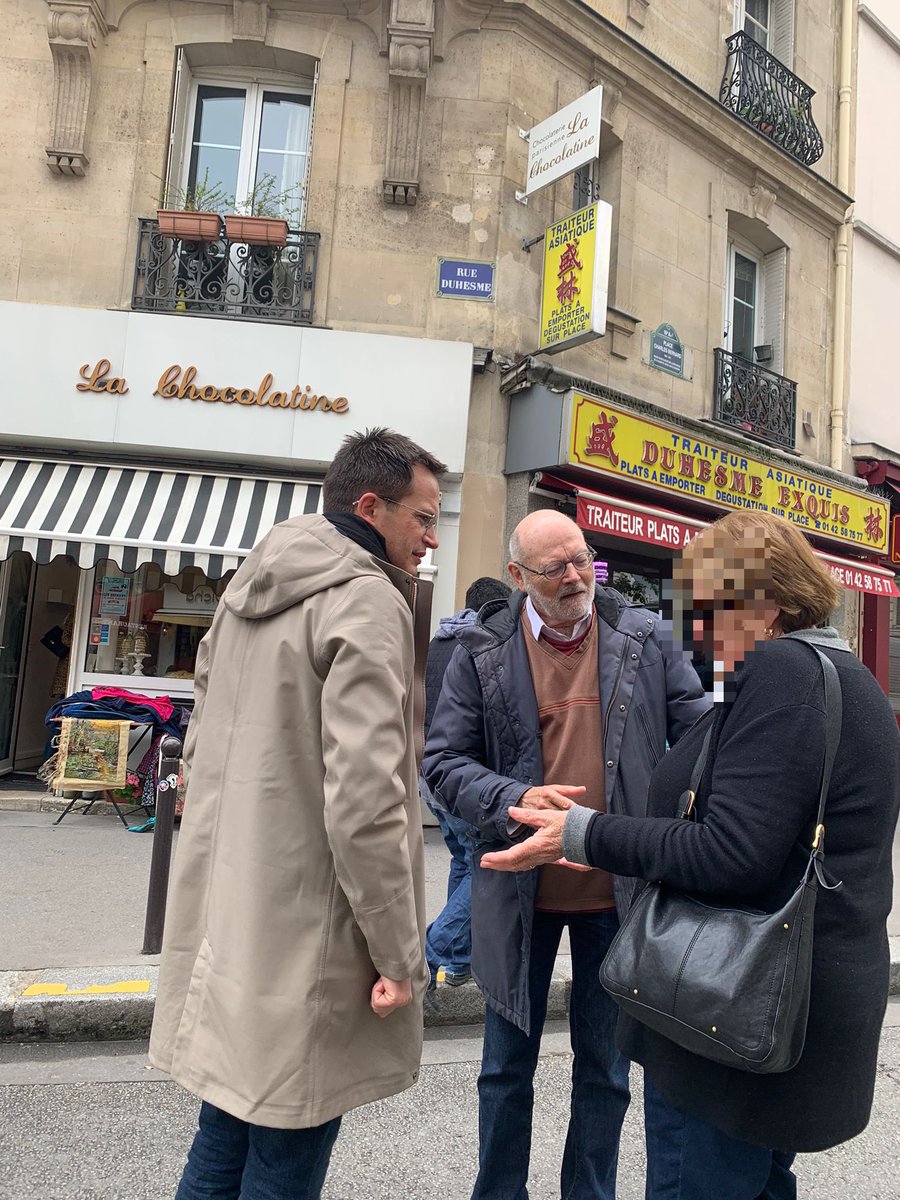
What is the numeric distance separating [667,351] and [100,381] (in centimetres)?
580

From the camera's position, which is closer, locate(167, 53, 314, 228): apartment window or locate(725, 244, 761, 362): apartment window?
locate(167, 53, 314, 228): apartment window

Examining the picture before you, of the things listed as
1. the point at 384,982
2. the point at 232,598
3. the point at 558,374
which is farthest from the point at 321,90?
the point at 384,982

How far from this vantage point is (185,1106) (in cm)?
304

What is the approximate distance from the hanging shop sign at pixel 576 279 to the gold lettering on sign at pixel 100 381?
3.83 metres

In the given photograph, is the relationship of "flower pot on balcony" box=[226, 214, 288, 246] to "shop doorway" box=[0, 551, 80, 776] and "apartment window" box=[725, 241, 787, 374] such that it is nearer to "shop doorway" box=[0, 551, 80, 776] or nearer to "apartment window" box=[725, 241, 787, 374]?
"shop doorway" box=[0, 551, 80, 776]

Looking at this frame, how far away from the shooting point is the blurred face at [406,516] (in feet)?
6.33

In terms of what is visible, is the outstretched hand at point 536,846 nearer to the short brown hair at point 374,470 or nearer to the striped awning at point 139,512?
the short brown hair at point 374,470

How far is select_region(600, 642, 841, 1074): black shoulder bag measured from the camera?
148 centimetres

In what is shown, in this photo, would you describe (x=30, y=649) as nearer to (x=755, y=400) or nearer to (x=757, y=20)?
(x=755, y=400)

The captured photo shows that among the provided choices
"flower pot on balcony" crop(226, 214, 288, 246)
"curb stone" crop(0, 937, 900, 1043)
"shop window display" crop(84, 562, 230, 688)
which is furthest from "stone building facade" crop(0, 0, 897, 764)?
"curb stone" crop(0, 937, 900, 1043)

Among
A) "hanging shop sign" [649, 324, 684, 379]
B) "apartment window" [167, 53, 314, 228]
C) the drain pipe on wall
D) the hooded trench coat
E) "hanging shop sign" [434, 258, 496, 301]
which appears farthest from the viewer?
the drain pipe on wall

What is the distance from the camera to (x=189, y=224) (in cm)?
762

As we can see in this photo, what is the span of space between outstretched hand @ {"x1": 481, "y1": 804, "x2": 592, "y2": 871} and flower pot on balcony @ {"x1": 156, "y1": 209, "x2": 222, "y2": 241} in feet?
23.3

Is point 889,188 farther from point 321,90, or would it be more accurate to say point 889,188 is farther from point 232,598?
point 232,598
